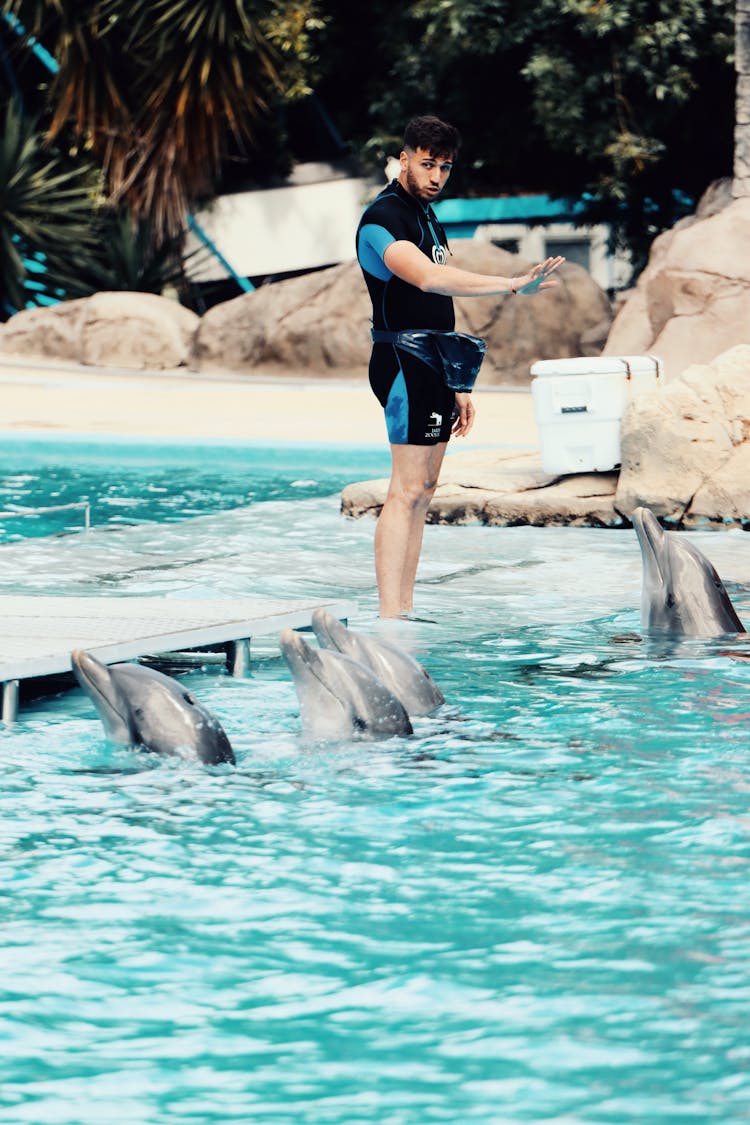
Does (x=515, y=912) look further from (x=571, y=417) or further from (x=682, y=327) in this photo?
(x=682, y=327)

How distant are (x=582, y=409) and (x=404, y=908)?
17.0 feet

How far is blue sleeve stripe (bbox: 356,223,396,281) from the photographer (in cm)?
518

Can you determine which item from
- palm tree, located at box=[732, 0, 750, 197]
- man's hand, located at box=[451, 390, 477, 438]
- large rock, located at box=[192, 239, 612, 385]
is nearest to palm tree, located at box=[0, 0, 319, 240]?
large rock, located at box=[192, 239, 612, 385]

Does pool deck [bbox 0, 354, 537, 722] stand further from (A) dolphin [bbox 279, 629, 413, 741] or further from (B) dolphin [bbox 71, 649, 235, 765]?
(A) dolphin [bbox 279, 629, 413, 741]

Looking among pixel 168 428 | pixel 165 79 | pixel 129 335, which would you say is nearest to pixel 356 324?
pixel 129 335


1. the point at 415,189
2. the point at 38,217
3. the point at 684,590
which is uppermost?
the point at 38,217

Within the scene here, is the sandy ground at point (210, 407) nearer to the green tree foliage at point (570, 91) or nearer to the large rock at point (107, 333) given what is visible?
the large rock at point (107, 333)

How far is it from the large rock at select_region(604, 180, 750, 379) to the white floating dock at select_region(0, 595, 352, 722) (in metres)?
7.83

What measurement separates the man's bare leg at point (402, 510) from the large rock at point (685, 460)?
8.05 feet

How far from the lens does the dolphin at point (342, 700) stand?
13.2ft

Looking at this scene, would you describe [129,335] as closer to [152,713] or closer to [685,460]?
[685,460]

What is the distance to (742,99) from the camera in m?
14.0

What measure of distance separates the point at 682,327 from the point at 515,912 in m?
10.3

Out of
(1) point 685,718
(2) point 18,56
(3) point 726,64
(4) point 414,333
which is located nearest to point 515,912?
(1) point 685,718
